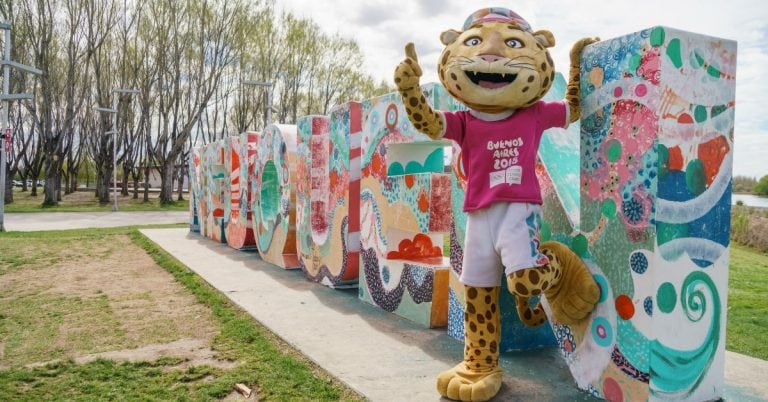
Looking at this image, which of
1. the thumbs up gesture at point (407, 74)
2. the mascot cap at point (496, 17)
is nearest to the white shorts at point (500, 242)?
the thumbs up gesture at point (407, 74)

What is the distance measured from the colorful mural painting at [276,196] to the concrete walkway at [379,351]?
1.17 m

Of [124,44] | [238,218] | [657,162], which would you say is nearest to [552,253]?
[657,162]

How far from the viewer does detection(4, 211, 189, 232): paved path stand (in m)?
15.7

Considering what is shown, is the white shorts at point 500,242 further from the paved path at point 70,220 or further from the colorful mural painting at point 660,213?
the paved path at point 70,220

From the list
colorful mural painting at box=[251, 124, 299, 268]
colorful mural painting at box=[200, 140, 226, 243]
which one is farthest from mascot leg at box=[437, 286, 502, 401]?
colorful mural painting at box=[200, 140, 226, 243]

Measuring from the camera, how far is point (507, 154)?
11.8 ft

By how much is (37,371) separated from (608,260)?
4.01 m

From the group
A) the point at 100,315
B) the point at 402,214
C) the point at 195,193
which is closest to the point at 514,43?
the point at 402,214

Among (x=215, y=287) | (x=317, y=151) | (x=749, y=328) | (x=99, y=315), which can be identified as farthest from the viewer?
(x=317, y=151)

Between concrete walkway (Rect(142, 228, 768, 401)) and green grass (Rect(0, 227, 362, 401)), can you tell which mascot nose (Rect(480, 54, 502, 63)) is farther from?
green grass (Rect(0, 227, 362, 401))

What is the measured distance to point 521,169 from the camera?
3559 millimetres

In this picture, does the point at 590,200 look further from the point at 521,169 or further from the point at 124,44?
the point at 124,44

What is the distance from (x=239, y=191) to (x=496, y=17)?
25.6 ft

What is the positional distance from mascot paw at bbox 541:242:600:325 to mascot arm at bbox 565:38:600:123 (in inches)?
34.3
